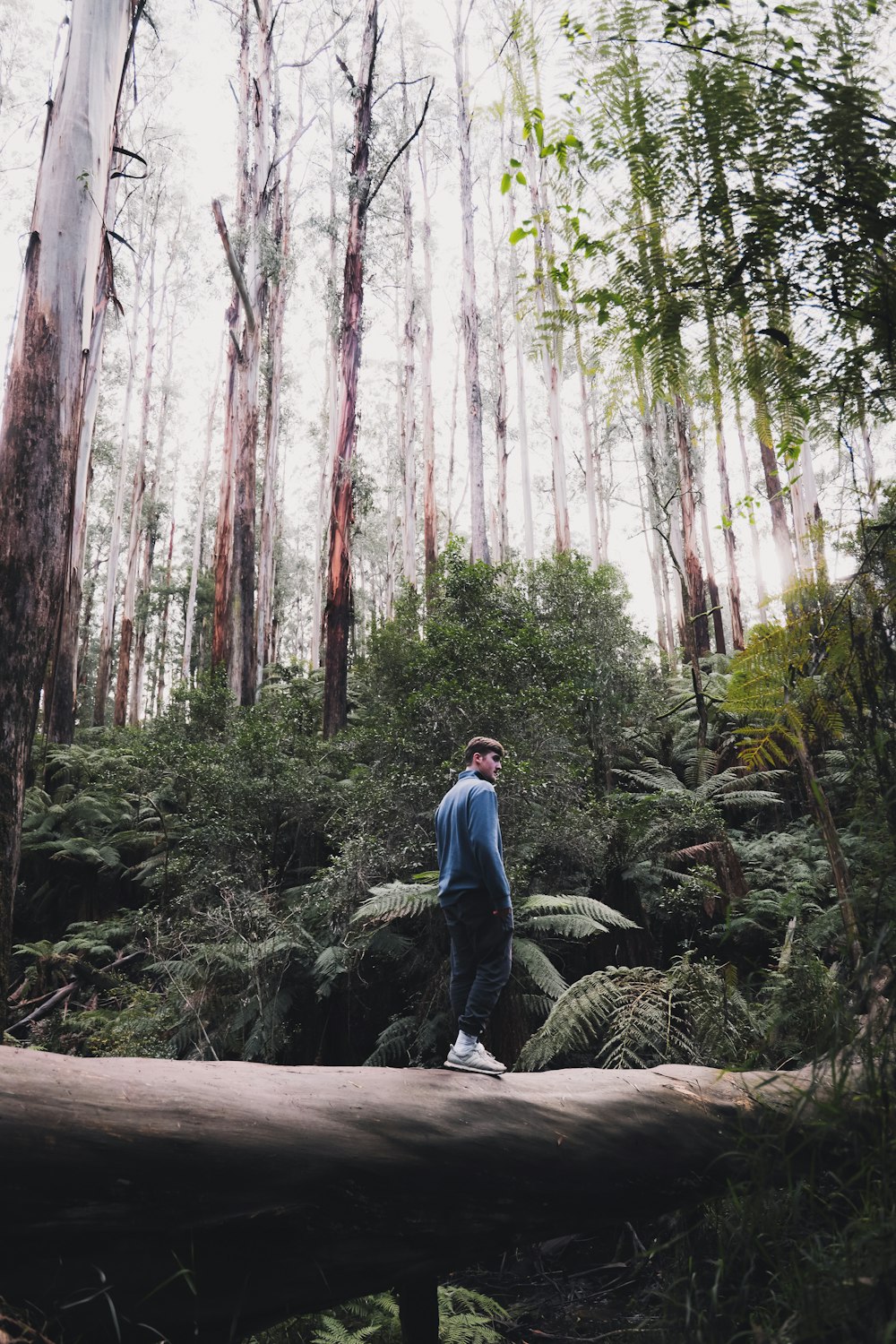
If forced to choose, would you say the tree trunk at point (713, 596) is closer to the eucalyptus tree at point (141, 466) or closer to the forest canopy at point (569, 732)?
the forest canopy at point (569, 732)

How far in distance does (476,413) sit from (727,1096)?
15.9 m

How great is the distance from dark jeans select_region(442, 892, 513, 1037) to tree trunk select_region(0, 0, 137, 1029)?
2.22 meters

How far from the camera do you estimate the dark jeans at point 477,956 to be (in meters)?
3.51

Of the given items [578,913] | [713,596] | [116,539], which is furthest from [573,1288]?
[116,539]

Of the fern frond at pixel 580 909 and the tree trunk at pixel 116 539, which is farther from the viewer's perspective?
the tree trunk at pixel 116 539

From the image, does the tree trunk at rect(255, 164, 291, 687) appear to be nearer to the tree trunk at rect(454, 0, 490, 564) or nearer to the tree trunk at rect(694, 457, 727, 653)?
the tree trunk at rect(454, 0, 490, 564)

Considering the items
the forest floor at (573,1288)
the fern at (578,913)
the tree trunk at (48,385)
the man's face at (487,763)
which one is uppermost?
the tree trunk at (48,385)

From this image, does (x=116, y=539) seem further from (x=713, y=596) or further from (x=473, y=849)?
(x=473, y=849)

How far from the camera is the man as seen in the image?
3502 millimetres

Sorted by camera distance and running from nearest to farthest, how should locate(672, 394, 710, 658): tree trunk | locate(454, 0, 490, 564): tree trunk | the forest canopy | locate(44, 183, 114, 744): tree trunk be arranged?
the forest canopy, locate(44, 183, 114, 744): tree trunk, locate(454, 0, 490, 564): tree trunk, locate(672, 394, 710, 658): tree trunk

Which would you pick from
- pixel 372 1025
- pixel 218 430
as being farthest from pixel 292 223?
pixel 372 1025

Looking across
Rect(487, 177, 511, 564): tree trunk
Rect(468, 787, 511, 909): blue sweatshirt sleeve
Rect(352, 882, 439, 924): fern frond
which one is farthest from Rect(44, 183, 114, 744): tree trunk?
Rect(487, 177, 511, 564): tree trunk

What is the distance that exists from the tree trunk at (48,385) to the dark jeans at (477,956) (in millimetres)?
2223

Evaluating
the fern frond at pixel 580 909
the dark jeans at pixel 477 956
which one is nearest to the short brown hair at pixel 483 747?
the dark jeans at pixel 477 956
